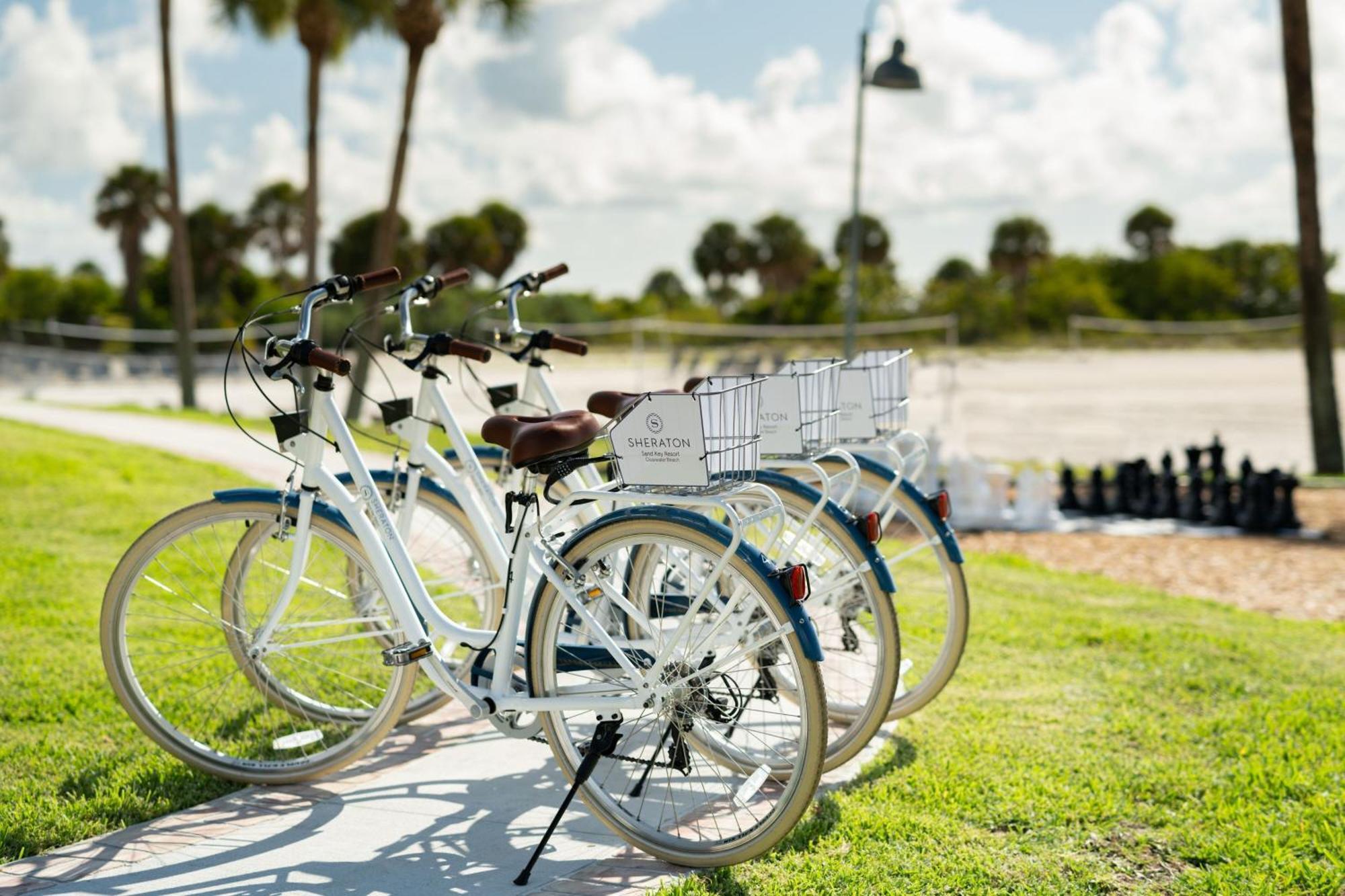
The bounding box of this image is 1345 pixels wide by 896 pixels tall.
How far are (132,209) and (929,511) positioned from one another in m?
56.0

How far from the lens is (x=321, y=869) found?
3363mm

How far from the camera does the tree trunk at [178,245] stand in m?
21.0

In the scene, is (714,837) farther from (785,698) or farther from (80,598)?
(80,598)

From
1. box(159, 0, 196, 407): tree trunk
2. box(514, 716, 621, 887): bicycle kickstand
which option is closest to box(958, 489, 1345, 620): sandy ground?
box(514, 716, 621, 887): bicycle kickstand

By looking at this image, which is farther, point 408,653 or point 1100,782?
point 1100,782

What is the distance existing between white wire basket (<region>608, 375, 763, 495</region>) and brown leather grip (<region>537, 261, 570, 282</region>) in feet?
5.44

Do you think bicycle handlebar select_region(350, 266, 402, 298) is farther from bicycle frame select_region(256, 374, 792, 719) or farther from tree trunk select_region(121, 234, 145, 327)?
tree trunk select_region(121, 234, 145, 327)

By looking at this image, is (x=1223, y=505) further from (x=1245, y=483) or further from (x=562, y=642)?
(x=562, y=642)

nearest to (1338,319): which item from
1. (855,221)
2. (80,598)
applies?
(855,221)

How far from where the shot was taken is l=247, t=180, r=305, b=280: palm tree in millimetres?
63938

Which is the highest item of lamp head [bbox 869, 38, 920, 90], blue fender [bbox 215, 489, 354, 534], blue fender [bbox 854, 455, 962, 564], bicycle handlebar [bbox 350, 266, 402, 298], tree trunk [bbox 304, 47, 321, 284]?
tree trunk [bbox 304, 47, 321, 284]

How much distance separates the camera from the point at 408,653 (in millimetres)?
3631

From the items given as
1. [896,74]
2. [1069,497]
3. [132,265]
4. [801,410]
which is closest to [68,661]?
[801,410]

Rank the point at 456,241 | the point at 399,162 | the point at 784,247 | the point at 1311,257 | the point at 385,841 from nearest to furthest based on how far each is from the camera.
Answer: the point at 385,841 < the point at 1311,257 < the point at 399,162 < the point at 456,241 < the point at 784,247
